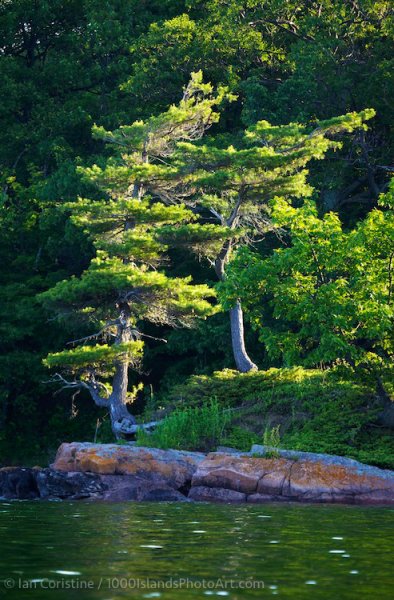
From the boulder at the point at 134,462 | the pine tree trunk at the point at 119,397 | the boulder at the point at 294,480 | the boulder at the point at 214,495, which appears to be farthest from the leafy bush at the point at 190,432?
the pine tree trunk at the point at 119,397

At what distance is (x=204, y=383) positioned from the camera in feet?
92.1

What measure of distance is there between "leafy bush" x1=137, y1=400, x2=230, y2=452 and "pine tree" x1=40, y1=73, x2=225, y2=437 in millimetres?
3597

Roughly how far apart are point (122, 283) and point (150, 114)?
43.1ft

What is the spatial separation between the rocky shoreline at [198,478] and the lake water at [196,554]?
8.33ft

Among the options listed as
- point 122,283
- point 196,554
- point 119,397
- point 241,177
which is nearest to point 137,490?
point 122,283

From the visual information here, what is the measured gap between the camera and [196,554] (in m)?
10.4

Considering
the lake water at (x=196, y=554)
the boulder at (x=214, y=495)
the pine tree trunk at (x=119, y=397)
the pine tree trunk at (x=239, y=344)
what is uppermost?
the pine tree trunk at (x=239, y=344)

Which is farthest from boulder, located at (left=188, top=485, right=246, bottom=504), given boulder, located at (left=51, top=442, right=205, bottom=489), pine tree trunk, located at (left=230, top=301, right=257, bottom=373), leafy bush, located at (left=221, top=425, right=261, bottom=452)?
pine tree trunk, located at (left=230, top=301, right=257, bottom=373)

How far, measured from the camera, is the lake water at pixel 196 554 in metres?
8.26

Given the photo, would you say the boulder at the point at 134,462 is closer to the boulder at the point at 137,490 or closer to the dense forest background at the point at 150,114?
the boulder at the point at 137,490

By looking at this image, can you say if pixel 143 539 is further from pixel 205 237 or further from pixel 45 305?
pixel 205 237

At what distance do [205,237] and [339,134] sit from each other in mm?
7219

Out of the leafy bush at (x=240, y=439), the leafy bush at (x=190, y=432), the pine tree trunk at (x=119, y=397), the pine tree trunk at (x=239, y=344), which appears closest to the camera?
the leafy bush at (x=240, y=439)

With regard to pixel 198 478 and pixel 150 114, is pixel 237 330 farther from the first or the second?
pixel 198 478
